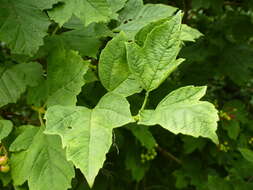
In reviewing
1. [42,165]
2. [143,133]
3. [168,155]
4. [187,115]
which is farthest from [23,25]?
[168,155]

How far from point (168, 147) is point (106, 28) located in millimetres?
1772

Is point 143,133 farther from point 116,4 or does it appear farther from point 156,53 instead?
point 156,53

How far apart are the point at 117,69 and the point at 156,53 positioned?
0.13m

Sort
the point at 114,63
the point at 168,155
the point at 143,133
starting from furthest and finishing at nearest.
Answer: the point at 168,155 < the point at 143,133 < the point at 114,63

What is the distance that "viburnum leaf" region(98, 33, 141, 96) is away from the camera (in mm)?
926

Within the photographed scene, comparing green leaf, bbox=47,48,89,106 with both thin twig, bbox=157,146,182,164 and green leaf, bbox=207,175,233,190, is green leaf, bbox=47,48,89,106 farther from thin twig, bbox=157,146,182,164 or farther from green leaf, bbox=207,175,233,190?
thin twig, bbox=157,146,182,164

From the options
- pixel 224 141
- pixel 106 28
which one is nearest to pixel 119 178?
pixel 224 141

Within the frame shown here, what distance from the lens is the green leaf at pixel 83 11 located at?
1.13m

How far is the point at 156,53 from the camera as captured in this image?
0.83m

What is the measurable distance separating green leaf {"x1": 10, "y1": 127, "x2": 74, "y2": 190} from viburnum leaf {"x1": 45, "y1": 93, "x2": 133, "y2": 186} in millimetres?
248

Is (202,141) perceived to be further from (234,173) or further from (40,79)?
(40,79)

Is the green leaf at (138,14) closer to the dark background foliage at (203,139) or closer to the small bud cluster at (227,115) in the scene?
the dark background foliage at (203,139)

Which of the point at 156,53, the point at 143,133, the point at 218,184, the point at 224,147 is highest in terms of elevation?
the point at 156,53

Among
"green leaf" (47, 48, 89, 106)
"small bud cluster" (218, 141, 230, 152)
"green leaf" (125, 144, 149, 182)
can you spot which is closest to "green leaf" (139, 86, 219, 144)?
"green leaf" (47, 48, 89, 106)
